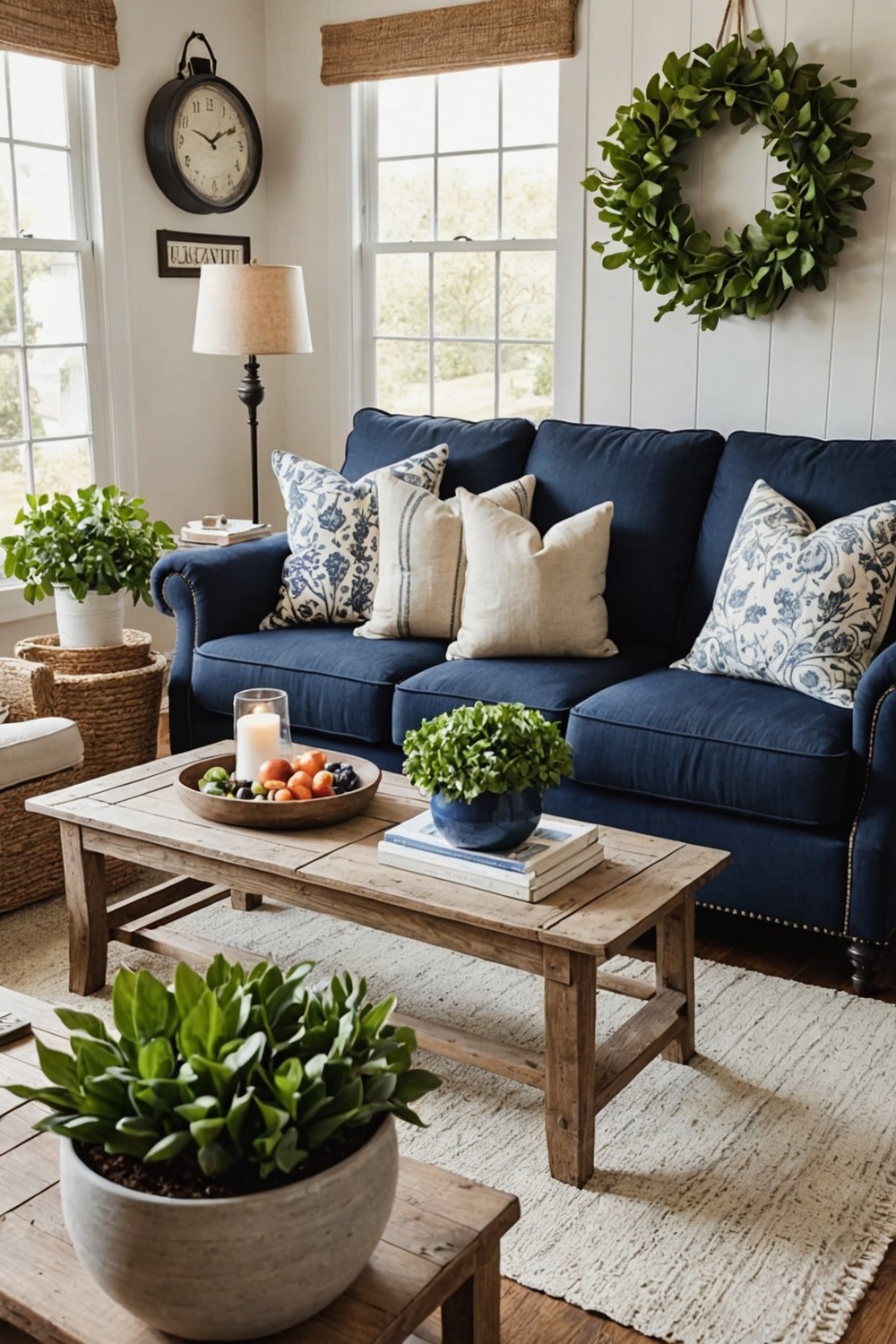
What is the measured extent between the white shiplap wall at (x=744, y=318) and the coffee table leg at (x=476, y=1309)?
3.01 meters

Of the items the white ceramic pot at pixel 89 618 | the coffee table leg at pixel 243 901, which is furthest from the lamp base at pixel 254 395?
the coffee table leg at pixel 243 901

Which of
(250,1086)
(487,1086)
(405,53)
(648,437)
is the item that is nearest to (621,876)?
(487,1086)

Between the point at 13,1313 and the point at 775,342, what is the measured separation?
3414 mm

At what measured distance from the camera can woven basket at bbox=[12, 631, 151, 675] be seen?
11.9 feet

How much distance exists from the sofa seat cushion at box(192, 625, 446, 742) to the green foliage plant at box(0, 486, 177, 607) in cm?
30

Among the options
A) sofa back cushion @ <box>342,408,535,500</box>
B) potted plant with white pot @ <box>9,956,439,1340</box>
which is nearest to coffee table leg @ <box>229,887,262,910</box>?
sofa back cushion @ <box>342,408,535,500</box>

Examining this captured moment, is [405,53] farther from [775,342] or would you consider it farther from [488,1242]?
[488,1242]

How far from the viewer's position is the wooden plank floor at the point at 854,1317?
182 cm

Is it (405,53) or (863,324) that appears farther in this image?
(405,53)

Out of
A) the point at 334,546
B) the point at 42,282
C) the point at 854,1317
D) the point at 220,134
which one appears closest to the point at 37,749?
the point at 334,546

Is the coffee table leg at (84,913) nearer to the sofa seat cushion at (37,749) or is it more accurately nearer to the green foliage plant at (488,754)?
the sofa seat cushion at (37,749)

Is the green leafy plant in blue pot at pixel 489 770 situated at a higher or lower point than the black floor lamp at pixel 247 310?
lower

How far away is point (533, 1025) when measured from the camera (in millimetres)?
2609

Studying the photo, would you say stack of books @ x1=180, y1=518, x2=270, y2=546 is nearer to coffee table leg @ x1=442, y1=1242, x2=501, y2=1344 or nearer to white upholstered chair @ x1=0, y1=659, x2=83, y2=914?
white upholstered chair @ x1=0, y1=659, x2=83, y2=914
